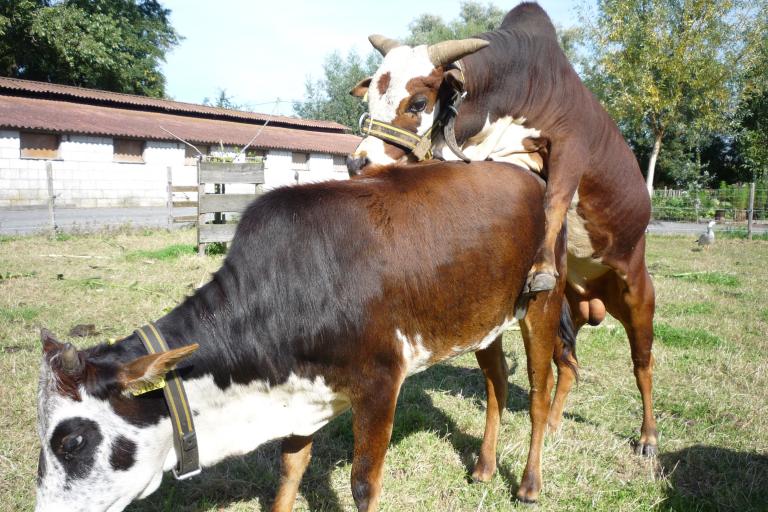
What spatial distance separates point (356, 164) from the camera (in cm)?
310

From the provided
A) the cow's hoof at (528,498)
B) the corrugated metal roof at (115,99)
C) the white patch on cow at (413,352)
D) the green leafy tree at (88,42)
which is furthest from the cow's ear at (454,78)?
the green leafy tree at (88,42)

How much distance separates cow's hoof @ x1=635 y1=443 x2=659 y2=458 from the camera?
13.0 feet

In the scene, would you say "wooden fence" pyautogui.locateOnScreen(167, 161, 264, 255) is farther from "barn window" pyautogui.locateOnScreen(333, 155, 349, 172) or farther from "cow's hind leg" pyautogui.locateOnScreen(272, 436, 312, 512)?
"barn window" pyautogui.locateOnScreen(333, 155, 349, 172)

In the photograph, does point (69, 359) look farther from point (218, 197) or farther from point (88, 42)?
point (88, 42)

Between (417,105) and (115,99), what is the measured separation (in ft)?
97.9

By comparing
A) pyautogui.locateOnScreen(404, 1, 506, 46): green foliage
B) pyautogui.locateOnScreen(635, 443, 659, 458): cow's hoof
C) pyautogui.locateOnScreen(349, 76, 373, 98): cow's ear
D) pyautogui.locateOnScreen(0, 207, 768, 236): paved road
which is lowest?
pyautogui.locateOnScreen(635, 443, 659, 458): cow's hoof

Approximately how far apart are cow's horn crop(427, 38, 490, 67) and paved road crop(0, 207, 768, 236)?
1357 cm

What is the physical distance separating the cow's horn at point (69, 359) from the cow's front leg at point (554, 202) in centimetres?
223

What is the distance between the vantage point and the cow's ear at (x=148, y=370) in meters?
2.06

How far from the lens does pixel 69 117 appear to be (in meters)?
24.7

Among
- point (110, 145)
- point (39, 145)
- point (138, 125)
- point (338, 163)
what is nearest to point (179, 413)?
point (39, 145)

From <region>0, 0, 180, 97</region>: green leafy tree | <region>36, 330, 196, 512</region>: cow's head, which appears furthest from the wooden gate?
Result: <region>0, 0, 180, 97</region>: green leafy tree

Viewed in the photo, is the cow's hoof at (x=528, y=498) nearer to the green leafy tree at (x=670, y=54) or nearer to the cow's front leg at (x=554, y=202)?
the cow's front leg at (x=554, y=202)

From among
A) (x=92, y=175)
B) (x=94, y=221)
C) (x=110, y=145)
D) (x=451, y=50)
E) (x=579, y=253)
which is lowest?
(x=94, y=221)
